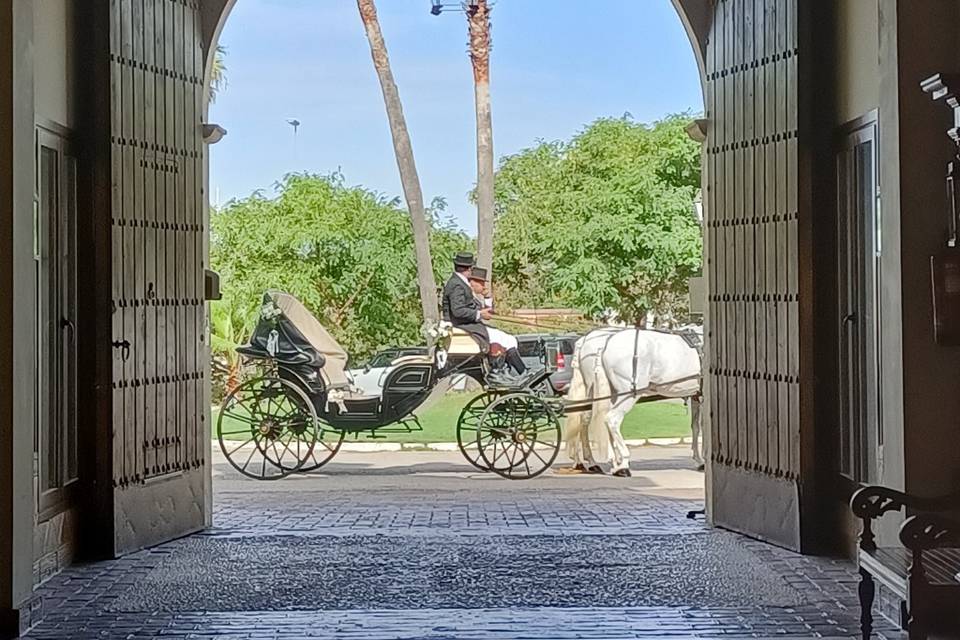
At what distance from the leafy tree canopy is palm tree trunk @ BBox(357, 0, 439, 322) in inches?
16.9

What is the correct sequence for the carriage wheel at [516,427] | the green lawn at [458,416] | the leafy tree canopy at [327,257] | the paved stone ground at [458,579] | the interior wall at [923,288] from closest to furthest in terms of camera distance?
the interior wall at [923,288] < the paved stone ground at [458,579] < the carriage wheel at [516,427] < the green lawn at [458,416] < the leafy tree canopy at [327,257]

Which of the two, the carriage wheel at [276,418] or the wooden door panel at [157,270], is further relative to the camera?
the carriage wheel at [276,418]

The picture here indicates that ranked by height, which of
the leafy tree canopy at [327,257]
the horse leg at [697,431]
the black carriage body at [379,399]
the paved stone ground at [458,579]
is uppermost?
the leafy tree canopy at [327,257]

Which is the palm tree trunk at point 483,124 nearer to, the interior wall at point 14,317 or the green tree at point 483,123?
the green tree at point 483,123

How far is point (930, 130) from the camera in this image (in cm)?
525

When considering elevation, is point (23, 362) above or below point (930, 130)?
below

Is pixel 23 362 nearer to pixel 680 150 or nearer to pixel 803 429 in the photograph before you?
pixel 803 429

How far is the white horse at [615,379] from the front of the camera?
11859 millimetres

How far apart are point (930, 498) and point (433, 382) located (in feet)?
23.9

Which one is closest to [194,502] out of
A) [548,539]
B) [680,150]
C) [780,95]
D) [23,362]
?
[548,539]

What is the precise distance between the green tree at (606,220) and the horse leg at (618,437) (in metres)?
6.15

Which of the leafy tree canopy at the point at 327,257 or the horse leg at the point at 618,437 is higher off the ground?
the leafy tree canopy at the point at 327,257

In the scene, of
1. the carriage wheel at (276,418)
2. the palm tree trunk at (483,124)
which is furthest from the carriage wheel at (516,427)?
the palm tree trunk at (483,124)

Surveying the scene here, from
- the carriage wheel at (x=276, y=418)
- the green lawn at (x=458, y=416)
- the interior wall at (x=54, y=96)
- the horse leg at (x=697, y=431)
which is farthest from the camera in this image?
the green lawn at (x=458, y=416)
